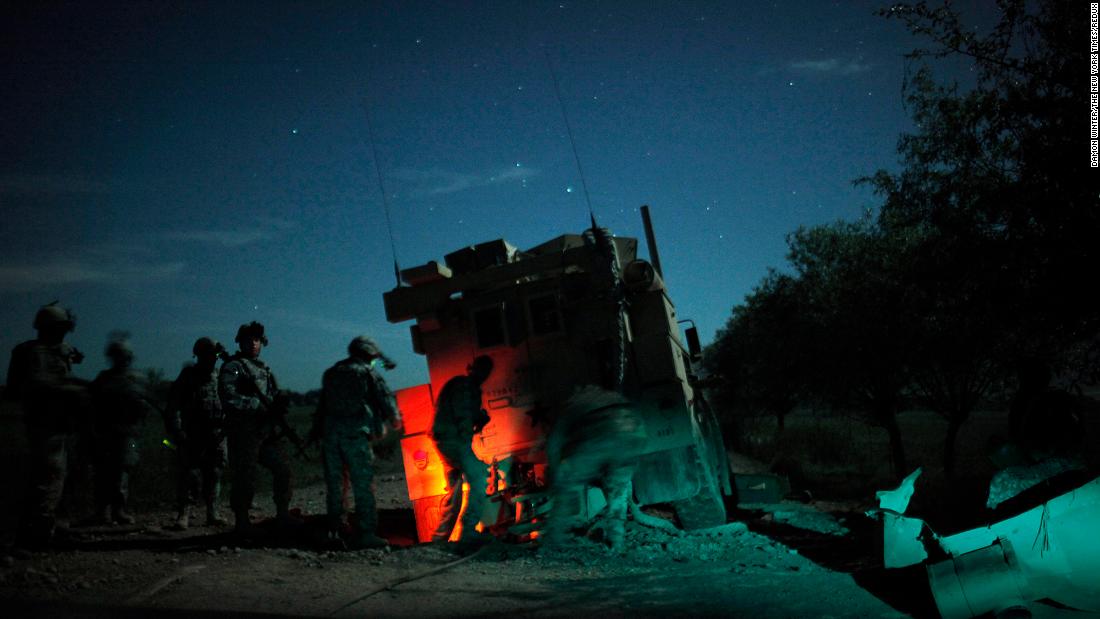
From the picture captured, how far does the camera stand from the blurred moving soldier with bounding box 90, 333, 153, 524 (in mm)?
7082

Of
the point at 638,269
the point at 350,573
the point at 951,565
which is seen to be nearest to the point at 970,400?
the point at 638,269

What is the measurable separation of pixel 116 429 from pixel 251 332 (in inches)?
63.8

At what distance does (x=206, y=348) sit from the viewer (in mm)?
7828

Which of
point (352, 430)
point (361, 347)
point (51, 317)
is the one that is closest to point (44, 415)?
point (51, 317)

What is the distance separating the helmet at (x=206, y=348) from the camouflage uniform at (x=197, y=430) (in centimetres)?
17

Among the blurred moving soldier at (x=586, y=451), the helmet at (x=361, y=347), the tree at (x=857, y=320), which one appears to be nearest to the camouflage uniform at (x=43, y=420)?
the helmet at (x=361, y=347)

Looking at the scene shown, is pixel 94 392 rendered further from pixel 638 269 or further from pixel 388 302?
pixel 638 269

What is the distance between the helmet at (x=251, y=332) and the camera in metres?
7.43

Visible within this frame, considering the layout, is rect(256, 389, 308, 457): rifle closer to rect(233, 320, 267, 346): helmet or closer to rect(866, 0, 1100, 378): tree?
rect(233, 320, 267, 346): helmet

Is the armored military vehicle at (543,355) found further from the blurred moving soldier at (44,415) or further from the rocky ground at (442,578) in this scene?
the blurred moving soldier at (44,415)

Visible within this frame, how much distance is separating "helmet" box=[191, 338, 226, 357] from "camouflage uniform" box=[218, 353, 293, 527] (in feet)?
2.55

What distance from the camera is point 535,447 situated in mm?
8461

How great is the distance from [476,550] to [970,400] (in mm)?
13673

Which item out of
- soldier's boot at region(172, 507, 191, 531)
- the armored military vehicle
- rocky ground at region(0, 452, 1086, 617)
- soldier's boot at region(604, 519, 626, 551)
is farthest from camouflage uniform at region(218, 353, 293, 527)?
soldier's boot at region(604, 519, 626, 551)
